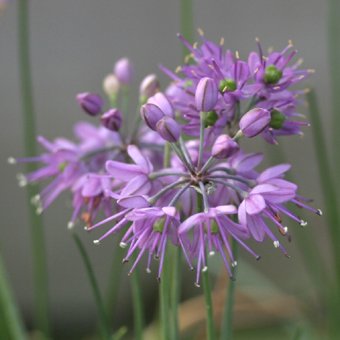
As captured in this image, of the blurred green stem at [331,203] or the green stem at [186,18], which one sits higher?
the green stem at [186,18]

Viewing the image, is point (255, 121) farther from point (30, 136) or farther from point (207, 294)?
point (30, 136)

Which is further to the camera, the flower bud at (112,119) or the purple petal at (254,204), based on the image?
the flower bud at (112,119)

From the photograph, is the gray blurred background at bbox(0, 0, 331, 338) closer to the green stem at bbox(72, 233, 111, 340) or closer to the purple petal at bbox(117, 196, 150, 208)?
the green stem at bbox(72, 233, 111, 340)

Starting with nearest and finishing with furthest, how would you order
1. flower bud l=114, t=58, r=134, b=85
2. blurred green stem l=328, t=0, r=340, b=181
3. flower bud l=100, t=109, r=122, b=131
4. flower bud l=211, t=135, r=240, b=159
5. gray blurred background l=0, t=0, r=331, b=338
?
flower bud l=211, t=135, r=240, b=159
flower bud l=100, t=109, r=122, b=131
flower bud l=114, t=58, r=134, b=85
blurred green stem l=328, t=0, r=340, b=181
gray blurred background l=0, t=0, r=331, b=338

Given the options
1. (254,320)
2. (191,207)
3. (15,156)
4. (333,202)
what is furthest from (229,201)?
(15,156)

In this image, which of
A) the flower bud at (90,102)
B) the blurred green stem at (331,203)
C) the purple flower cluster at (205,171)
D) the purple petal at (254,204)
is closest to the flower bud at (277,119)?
the purple flower cluster at (205,171)

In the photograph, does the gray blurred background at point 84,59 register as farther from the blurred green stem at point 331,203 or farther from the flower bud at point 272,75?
the flower bud at point 272,75

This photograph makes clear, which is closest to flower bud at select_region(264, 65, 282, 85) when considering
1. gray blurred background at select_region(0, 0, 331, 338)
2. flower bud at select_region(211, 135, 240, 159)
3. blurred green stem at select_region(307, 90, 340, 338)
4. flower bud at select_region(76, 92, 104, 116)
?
flower bud at select_region(211, 135, 240, 159)
